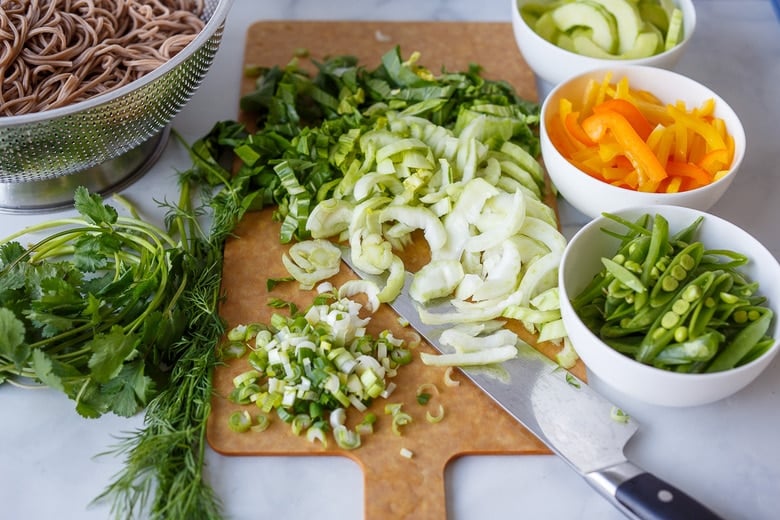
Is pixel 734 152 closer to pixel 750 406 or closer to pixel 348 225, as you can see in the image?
pixel 750 406

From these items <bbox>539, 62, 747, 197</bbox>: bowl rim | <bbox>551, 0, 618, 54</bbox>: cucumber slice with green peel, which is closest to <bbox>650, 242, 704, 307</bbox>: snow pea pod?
<bbox>539, 62, 747, 197</bbox>: bowl rim

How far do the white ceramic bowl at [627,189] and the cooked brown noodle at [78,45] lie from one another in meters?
0.99

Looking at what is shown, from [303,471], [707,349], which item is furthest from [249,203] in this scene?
[707,349]

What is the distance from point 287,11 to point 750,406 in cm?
186

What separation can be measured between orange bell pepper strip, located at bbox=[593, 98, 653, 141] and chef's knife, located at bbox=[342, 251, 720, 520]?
1.96 ft

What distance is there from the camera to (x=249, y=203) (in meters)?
2.16

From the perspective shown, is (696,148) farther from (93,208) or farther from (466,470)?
(93,208)

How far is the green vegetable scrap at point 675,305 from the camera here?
1708mm

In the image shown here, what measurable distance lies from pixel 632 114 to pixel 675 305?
0.56 metres

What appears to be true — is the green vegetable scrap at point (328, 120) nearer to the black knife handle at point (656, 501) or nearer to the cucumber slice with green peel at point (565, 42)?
the cucumber slice with green peel at point (565, 42)

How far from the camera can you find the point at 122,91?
6.31 ft

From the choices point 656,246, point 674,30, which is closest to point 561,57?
point 674,30

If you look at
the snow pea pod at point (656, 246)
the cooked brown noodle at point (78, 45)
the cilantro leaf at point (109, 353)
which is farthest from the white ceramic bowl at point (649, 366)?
the cooked brown noodle at point (78, 45)

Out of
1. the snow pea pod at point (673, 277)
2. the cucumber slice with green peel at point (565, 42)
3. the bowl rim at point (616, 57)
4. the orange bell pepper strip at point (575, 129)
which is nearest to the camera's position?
the snow pea pod at point (673, 277)
